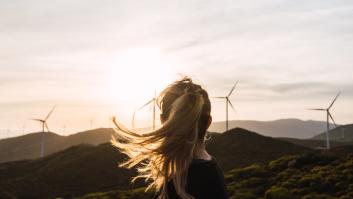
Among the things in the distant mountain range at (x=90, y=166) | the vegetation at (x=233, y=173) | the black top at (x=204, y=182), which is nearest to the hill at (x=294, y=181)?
the vegetation at (x=233, y=173)

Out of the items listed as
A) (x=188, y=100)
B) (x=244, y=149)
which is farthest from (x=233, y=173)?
(x=188, y=100)

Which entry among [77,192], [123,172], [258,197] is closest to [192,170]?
[258,197]

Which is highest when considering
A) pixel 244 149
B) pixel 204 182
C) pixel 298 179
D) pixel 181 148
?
pixel 181 148

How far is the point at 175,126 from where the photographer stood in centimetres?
516

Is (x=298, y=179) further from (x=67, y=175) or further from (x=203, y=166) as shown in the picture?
(x=203, y=166)

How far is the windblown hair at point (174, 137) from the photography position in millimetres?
5133

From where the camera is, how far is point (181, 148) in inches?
205

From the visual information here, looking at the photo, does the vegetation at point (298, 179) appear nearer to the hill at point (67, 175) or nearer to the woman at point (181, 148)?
the hill at point (67, 175)

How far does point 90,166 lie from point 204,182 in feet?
431

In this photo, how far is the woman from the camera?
199 inches

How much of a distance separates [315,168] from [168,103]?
90.8m

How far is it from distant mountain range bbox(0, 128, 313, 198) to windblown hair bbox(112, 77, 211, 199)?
98113 millimetres

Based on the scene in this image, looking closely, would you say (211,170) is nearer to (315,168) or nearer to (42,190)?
(315,168)

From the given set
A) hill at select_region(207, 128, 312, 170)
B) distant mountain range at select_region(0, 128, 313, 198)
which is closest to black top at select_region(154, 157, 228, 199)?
distant mountain range at select_region(0, 128, 313, 198)
